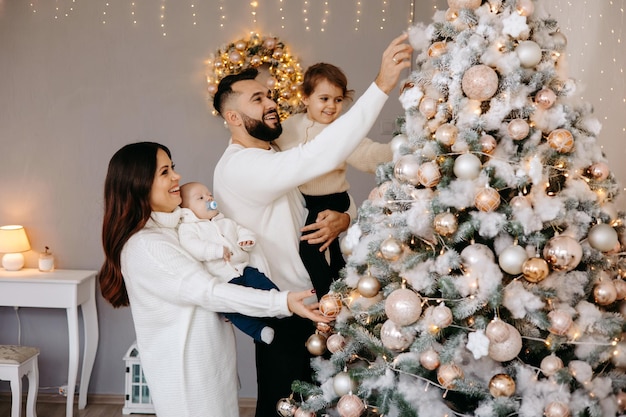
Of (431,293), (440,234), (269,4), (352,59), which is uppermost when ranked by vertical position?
(269,4)

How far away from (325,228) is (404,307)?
2.86ft

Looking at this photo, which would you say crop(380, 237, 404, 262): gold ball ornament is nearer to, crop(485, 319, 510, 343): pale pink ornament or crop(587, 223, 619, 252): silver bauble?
crop(485, 319, 510, 343): pale pink ornament

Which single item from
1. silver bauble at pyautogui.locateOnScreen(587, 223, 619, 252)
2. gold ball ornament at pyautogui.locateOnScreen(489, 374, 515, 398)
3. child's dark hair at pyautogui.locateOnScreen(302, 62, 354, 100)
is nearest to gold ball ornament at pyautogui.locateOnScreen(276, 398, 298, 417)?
gold ball ornament at pyautogui.locateOnScreen(489, 374, 515, 398)

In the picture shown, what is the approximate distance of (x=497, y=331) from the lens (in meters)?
1.43

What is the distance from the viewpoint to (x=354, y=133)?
197 centimetres

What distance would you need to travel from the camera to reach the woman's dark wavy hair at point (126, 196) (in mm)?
2105

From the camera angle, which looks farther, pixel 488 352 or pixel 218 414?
pixel 218 414

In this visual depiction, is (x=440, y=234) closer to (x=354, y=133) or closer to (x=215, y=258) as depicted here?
(x=354, y=133)

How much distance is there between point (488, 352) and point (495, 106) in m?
0.58

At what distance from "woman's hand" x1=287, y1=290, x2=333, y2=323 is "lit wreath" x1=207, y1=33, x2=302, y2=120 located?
200 cm

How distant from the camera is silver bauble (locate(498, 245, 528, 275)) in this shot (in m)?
1.45

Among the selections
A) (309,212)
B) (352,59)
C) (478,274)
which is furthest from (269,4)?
(478,274)

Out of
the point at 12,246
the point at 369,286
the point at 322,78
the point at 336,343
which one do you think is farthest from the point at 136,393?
the point at 369,286

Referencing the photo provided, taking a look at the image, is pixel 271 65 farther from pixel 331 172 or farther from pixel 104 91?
pixel 331 172
